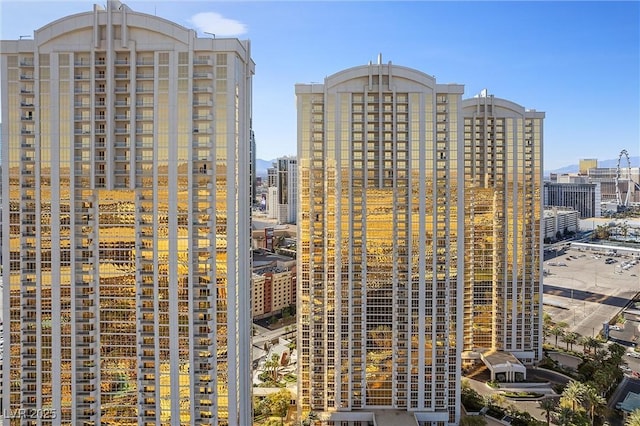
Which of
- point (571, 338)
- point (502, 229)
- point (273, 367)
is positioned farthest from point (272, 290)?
point (571, 338)

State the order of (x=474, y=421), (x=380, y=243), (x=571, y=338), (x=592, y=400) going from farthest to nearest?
1. (x=571, y=338)
2. (x=380, y=243)
3. (x=592, y=400)
4. (x=474, y=421)

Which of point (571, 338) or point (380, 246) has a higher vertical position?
point (380, 246)

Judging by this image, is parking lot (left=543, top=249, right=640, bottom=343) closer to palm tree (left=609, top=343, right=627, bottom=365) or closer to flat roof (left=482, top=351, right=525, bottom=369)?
palm tree (left=609, top=343, right=627, bottom=365)

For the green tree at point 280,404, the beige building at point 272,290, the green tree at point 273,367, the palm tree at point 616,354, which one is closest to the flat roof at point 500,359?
the palm tree at point 616,354

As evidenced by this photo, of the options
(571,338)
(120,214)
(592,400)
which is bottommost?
(571,338)

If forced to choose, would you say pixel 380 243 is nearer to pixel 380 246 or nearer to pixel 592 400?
pixel 380 246
